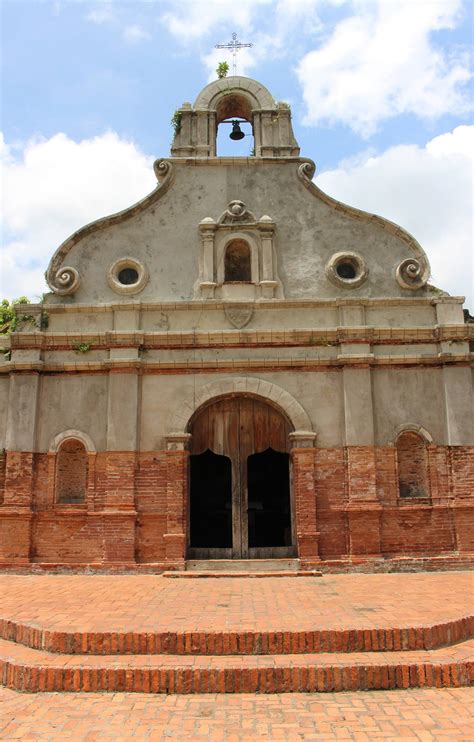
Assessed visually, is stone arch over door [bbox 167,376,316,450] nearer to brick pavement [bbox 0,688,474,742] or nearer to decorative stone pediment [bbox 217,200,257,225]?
decorative stone pediment [bbox 217,200,257,225]

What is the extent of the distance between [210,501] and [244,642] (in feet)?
24.3

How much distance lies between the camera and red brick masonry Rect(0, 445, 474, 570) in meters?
13.0

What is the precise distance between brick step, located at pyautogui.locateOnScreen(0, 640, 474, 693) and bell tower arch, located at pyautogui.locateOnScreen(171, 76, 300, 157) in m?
11.8

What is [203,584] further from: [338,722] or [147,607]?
[338,722]

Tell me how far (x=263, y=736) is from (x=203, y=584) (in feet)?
19.4

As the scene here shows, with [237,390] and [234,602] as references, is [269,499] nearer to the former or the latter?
[237,390]

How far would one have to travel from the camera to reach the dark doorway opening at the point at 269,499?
14297mm

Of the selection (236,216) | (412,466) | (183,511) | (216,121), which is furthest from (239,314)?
(216,121)

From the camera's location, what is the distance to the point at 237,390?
44.8 ft

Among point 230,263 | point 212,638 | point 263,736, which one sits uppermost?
point 230,263

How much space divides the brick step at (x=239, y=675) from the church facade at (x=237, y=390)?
6.06 m

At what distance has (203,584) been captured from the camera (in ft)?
37.4

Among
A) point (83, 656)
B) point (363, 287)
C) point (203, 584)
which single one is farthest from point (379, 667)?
point (363, 287)

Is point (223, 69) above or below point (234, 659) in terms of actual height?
above
